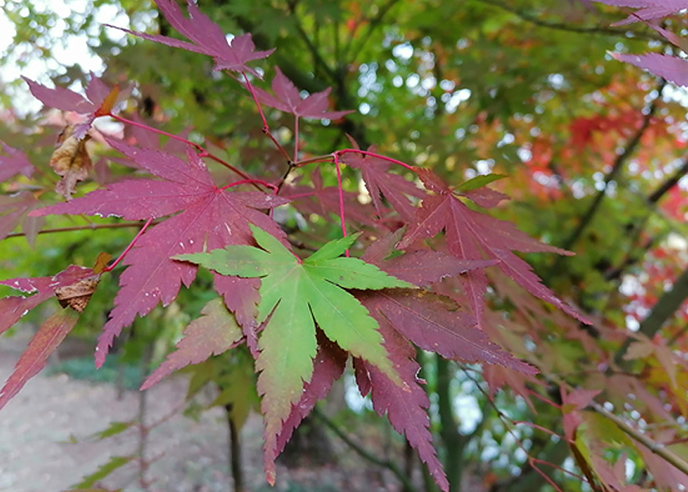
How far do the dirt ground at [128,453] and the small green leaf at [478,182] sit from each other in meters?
3.13

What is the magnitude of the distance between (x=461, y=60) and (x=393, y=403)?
187cm

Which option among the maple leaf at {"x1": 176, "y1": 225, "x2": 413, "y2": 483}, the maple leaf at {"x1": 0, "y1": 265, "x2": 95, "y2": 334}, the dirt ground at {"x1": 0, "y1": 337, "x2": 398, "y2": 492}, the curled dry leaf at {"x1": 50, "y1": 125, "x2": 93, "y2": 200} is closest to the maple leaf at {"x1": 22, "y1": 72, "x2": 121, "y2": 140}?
the curled dry leaf at {"x1": 50, "y1": 125, "x2": 93, "y2": 200}

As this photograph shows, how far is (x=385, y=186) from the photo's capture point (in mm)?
690

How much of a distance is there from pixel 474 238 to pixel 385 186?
0.49 feet

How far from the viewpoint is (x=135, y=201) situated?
0.55 meters

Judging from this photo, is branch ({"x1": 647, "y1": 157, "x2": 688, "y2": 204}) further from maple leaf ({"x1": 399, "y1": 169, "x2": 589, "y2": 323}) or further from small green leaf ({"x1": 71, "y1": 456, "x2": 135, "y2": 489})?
small green leaf ({"x1": 71, "y1": 456, "x2": 135, "y2": 489})

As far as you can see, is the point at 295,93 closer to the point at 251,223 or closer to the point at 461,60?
the point at 251,223

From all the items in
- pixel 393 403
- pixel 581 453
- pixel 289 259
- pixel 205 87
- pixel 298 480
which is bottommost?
pixel 298 480

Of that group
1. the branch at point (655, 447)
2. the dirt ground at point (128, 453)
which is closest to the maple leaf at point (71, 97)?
the branch at point (655, 447)

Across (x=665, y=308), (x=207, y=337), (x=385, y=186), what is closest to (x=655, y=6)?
(x=385, y=186)

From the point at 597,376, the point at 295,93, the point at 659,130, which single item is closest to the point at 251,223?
the point at 295,93

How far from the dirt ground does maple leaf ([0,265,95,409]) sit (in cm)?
301

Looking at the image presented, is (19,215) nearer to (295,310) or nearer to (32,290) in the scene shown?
(32,290)

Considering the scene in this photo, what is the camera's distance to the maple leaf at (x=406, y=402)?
488 mm
